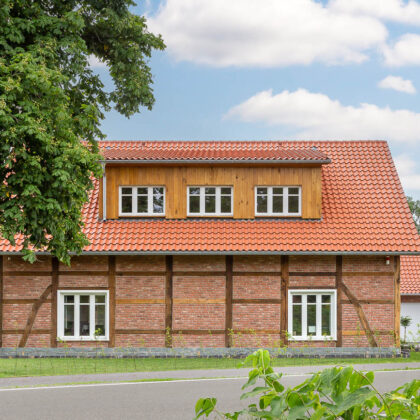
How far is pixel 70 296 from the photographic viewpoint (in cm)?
1862

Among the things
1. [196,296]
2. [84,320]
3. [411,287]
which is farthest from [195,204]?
Result: [411,287]

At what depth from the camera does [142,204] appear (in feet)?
64.7

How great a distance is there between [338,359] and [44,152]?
10226 millimetres

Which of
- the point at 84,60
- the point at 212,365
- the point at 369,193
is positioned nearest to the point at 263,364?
the point at 84,60

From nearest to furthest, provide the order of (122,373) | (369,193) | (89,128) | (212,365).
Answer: (122,373), (89,128), (212,365), (369,193)

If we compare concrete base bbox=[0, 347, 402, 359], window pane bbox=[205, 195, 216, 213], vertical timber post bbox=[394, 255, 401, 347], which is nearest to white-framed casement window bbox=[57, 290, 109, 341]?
concrete base bbox=[0, 347, 402, 359]

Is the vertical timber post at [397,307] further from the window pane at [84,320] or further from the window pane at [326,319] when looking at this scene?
the window pane at [84,320]

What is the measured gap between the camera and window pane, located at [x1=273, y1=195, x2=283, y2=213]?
64.5 ft

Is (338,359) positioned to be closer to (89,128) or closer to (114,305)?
(114,305)

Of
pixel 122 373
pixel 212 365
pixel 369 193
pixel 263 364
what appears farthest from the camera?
pixel 369 193

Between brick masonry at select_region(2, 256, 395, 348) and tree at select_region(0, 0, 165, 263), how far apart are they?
3910 mm

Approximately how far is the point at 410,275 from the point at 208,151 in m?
14.3

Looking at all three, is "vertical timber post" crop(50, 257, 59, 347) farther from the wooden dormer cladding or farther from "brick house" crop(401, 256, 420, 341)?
"brick house" crop(401, 256, 420, 341)

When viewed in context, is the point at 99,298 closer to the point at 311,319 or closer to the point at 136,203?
the point at 136,203
